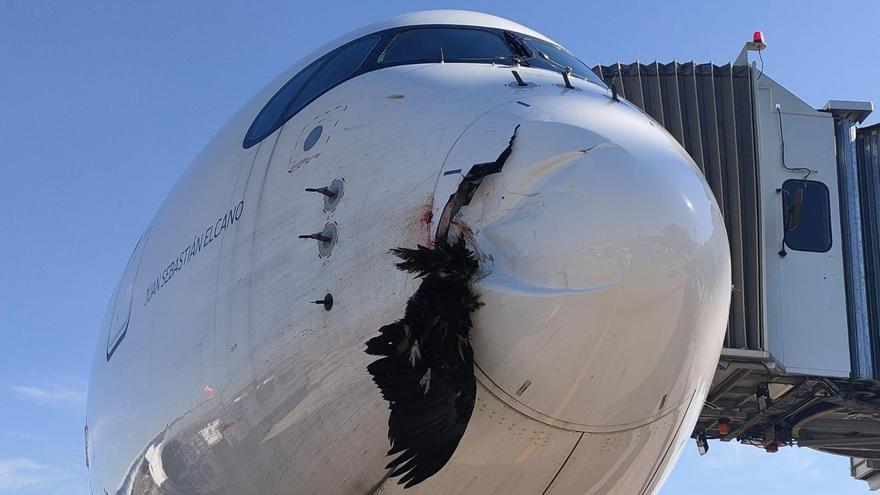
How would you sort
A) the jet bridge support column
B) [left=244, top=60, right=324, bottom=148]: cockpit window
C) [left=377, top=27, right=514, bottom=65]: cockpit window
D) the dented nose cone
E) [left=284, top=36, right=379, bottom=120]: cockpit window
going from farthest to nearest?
the jet bridge support column < [left=244, top=60, right=324, bottom=148]: cockpit window < [left=284, top=36, right=379, bottom=120]: cockpit window < [left=377, top=27, right=514, bottom=65]: cockpit window < the dented nose cone

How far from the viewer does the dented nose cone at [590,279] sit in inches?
201

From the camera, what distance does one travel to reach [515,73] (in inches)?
264

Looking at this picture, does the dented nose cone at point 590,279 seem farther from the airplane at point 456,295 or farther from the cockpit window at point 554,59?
the cockpit window at point 554,59

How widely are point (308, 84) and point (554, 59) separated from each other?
173cm

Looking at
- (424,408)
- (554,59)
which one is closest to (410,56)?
(554,59)

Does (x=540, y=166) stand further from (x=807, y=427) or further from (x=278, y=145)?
(x=807, y=427)

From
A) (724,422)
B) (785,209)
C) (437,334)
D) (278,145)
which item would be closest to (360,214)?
(437,334)

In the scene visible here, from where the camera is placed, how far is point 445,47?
295 inches

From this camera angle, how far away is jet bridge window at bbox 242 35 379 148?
25.2 feet

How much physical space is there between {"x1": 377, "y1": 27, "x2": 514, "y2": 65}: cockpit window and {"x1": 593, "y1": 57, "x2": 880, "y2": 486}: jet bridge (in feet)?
20.3

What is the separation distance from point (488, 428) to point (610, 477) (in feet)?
2.70

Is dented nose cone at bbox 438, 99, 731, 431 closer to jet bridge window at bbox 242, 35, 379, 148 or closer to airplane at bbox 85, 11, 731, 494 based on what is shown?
airplane at bbox 85, 11, 731, 494

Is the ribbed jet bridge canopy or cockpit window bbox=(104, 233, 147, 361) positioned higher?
the ribbed jet bridge canopy

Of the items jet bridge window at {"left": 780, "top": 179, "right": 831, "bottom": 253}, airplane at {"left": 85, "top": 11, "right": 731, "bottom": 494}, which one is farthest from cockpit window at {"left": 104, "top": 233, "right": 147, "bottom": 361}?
jet bridge window at {"left": 780, "top": 179, "right": 831, "bottom": 253}
